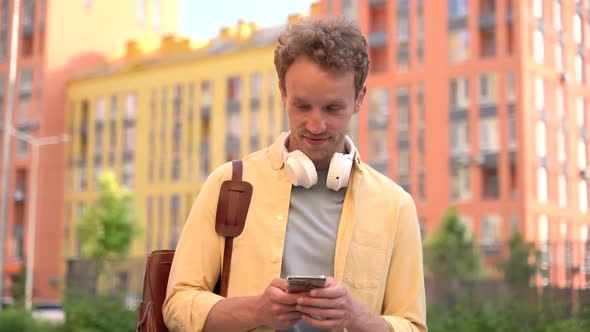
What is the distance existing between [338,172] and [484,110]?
5235 centimetres

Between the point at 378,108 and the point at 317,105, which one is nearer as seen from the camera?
the point at 317,105

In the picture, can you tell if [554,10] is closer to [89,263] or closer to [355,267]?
[89,263]

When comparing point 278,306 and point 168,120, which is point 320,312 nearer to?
point 278,306

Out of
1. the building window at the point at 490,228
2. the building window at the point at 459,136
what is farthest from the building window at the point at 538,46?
the building window at the point at 490,228

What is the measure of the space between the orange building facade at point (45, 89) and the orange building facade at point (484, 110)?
67.6ft

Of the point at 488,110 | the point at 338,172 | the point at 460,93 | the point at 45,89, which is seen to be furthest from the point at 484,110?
the point at 338,172

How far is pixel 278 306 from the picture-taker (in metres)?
2.46

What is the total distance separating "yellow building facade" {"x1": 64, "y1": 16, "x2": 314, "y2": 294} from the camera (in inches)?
2422

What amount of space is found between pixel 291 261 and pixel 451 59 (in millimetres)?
53684

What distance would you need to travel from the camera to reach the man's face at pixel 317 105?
272 cm

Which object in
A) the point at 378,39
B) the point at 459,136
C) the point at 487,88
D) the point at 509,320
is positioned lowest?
the point at 509,320

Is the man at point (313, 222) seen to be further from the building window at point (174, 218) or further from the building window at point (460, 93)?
the building window at point (174, 218)

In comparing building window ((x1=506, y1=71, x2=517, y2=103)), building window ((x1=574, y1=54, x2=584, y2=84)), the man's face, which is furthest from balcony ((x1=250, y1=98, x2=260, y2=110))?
the man's face

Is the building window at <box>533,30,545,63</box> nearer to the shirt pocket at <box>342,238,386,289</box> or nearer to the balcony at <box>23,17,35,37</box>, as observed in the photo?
the balcony at <box>23,17,35,37</box>
